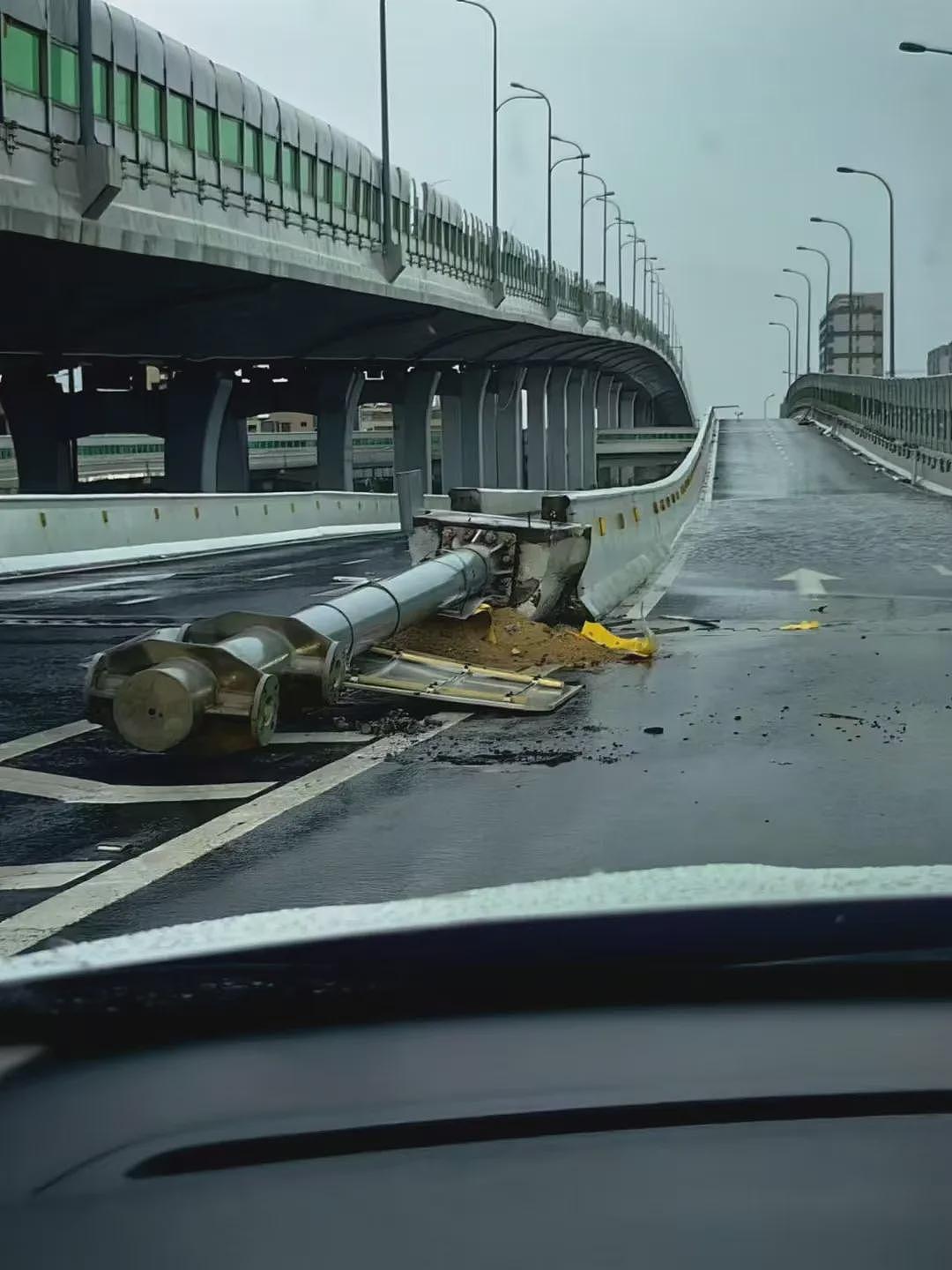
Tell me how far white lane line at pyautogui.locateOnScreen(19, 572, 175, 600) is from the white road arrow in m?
8.29

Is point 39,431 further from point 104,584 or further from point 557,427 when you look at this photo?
point 557,427

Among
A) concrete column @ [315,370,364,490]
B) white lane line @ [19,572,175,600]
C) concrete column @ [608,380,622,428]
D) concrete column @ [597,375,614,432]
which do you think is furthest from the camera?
concrete column @ [608,380,622,428]

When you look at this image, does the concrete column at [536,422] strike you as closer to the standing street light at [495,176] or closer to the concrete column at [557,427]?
the concrete column at [557,427]

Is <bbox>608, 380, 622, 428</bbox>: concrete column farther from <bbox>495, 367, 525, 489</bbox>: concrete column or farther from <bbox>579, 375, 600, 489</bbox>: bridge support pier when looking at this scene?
<bbox>495, 367, 525, 489</bbox>: concrete column

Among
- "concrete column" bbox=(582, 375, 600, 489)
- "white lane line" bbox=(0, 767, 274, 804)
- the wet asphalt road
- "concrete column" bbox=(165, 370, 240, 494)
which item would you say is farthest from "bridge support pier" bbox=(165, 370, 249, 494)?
"concrete column" bbox=(582, 375, 600, 489)

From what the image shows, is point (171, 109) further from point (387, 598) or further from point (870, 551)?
point (387, 598)

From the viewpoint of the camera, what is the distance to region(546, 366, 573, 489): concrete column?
126 meters

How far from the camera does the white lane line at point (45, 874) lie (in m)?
6.45

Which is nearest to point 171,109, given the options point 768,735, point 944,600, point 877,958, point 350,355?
point 350,355

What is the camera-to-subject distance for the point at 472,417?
3740 inches

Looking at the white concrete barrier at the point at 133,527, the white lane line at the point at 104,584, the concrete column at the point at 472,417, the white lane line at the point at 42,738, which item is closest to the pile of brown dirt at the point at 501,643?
the white lane line at the point at 42,738

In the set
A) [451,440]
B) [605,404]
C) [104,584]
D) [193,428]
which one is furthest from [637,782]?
[605,404]

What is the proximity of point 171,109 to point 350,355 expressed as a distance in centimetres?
2283

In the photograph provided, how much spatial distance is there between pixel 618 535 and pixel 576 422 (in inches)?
4987
